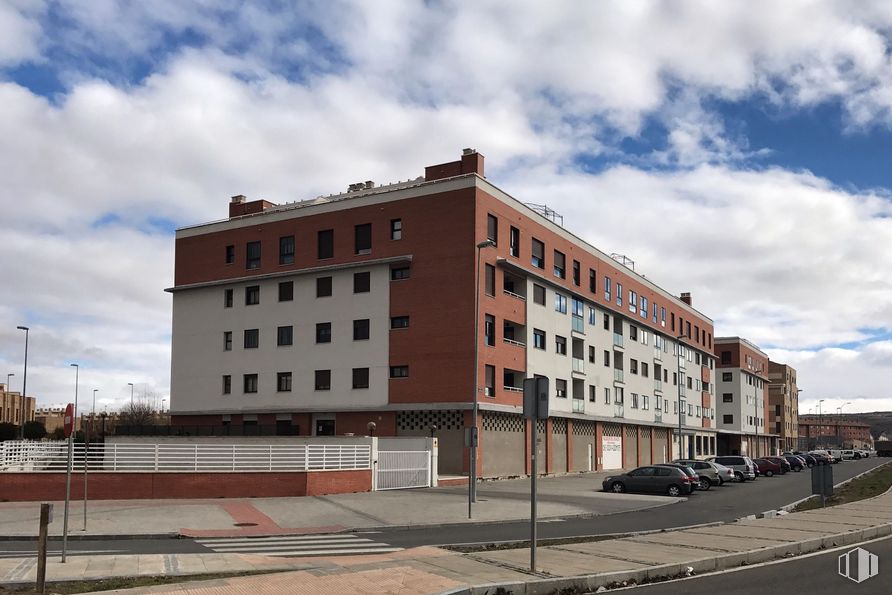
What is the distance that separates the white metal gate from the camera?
105 feet

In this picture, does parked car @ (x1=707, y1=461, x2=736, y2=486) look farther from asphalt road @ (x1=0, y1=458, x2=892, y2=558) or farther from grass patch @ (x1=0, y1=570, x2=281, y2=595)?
grass patch @ (x1=0, y1=570, x2=281, y2=595)

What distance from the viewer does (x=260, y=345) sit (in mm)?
50750

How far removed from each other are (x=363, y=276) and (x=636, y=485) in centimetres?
1887

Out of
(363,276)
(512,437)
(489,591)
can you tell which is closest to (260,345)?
(363,276)

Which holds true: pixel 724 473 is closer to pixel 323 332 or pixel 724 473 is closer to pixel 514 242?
pixel 514 242

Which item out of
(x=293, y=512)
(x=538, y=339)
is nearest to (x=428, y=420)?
(x=538, y=339)

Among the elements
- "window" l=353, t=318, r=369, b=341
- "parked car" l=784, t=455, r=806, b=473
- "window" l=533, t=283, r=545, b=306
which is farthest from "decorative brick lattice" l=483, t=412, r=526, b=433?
"parked car" l=784, t=455, r=806, b=473

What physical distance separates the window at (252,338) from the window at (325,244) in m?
6.43

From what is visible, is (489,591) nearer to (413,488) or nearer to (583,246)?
(413,488)

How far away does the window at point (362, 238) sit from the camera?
4750 cm

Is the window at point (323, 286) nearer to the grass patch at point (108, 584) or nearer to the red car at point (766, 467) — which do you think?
the red car at point (766, 467)

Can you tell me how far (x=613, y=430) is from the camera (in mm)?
62406

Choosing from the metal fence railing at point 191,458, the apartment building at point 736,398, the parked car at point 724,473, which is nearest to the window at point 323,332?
the metal fence railing at point 191,458

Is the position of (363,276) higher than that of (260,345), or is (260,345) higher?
(363,276)
